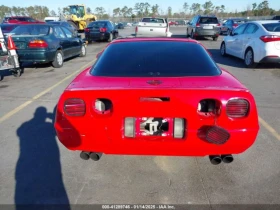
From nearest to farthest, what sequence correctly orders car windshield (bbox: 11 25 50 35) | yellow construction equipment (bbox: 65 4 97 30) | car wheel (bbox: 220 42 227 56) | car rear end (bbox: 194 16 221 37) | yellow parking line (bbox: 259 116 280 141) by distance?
yellow parking line (bbox: 259 116 280 141), car windshield (bbox: 11 25 50 35), car wheel (bbox: 220 42 227 56), car rear end (bbox: 194 16 221 37), yellow construction equipment (bbox: 65 4 97 30)

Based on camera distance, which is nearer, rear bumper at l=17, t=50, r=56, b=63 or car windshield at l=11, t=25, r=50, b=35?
rear bumper at l=17, t=50, r=56, b=63

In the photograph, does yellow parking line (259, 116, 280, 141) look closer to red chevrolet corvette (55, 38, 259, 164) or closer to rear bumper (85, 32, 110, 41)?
red chevrolet corvette (55, 38, 259, 164)

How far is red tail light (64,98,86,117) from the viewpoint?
2287 millimetres

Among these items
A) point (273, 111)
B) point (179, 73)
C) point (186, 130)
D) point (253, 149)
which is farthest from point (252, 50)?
point (186, 130)

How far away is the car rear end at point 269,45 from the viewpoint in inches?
298

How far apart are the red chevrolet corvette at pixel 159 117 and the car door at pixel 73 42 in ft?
26.9

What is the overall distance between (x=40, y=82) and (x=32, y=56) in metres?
1.39

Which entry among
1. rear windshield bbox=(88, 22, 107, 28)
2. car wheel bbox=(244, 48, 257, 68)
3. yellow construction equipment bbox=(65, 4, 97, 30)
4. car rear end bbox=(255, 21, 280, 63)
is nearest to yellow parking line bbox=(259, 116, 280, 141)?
car rear end bbox=(255, 21, 280, 63)

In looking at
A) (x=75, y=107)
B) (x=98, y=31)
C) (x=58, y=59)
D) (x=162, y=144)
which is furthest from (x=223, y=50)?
(x=75, y=107)

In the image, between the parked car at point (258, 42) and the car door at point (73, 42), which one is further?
the car door at point (73, 42)

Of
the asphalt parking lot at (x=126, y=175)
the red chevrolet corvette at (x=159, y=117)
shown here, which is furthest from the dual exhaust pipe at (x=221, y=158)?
the asphalt parking lot at (x=126, y=175)

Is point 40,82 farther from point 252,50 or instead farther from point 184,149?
point 252,50

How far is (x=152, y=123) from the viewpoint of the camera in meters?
2.27

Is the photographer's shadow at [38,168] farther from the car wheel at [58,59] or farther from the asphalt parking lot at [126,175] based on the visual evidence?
the car wheel at [58,59]
